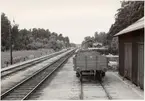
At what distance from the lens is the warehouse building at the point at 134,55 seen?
1513 cm

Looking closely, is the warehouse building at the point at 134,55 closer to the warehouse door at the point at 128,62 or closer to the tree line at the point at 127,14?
the warehouse door at the point at 128,62

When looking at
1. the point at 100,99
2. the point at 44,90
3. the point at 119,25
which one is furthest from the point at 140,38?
the point at 119,25

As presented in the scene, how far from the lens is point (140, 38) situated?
15.3 meters

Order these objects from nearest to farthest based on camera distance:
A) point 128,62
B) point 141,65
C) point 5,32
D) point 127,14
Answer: point 141,65 → point 128,62 → point 127,14 → point 5,32

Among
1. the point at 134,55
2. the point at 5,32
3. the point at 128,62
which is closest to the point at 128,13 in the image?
the point at 128,62

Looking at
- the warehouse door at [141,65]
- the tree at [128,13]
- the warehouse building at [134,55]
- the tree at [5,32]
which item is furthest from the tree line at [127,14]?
the tree at [5,32]

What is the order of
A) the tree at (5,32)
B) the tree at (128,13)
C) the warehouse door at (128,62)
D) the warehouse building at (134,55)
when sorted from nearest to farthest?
1. the warehouse building at (134,55)
2. the warehouse door at (128,62)
3. the tree at (128,13)
4. the tree at (5,32)

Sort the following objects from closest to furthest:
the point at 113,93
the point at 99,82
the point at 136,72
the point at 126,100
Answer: the point at 126,100 → the point at 113,93 → the point at 136,72 → the point at 99,82

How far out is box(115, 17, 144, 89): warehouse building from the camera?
15.1 meters

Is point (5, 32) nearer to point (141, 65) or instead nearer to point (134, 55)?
point (134, 55)

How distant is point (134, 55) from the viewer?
17031 mm

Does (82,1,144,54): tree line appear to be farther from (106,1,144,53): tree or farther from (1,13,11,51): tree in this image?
(1,13,11,51): tree

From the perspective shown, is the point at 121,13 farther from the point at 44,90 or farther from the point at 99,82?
the point at 44,90

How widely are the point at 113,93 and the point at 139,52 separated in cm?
298
